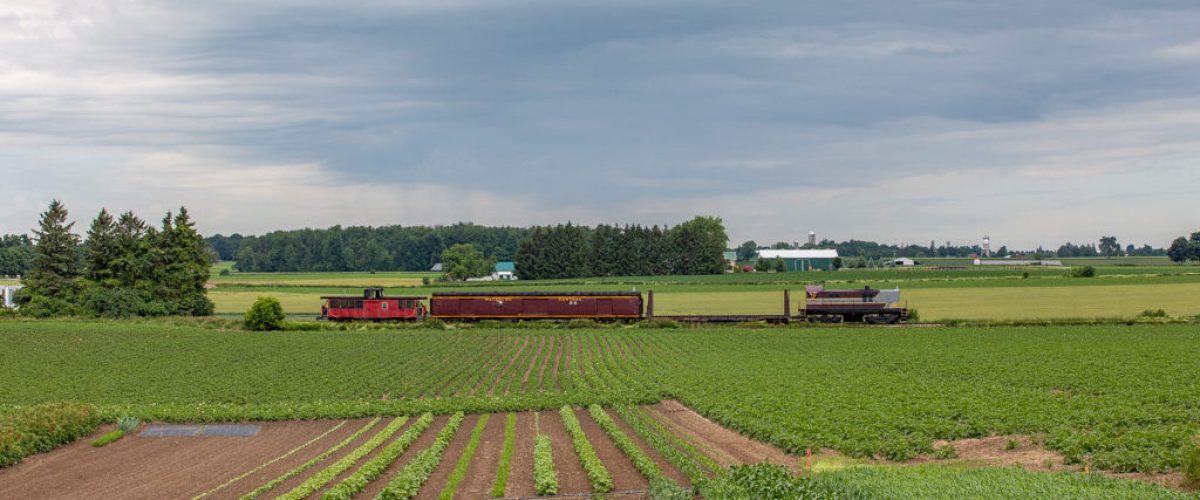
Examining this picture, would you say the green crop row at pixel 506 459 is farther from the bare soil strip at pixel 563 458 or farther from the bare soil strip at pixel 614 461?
the bare soil strip at pixel 614 461

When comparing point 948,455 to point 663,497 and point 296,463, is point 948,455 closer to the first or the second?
point 663,497

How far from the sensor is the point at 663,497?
19844 mm

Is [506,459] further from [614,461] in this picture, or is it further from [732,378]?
[732,378]

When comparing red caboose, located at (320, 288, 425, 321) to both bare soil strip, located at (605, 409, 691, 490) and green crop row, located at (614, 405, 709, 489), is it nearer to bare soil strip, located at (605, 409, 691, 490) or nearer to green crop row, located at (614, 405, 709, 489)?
green crop row, located at (614, 405, 709, 489)

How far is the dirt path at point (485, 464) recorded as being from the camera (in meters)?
22.0

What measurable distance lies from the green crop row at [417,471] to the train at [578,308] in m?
47.8

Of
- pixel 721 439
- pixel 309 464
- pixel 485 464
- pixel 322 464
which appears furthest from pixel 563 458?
pixel 309 464

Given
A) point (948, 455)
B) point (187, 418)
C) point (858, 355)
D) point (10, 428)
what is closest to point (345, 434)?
point (187, 418)

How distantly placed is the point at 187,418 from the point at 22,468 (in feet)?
22.3

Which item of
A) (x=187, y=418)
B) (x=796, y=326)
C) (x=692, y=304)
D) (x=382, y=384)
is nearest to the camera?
(x=187, y=418)

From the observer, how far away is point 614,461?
81.8 ft

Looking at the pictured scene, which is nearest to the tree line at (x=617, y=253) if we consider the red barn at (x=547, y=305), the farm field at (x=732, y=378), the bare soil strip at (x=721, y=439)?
the red barn at (x=547, y=305)

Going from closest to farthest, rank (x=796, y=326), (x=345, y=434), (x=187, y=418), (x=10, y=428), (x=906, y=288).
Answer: (x=10, y=428)
(x=345, y=434)
(x=187, y=418)
(x=796, y=326)
(x=906, y=288)

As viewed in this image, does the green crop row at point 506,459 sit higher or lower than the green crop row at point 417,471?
lower
